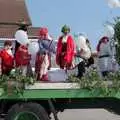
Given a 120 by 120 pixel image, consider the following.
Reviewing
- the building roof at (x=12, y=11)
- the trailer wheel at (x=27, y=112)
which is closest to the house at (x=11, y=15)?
the building roof at (x=12, y=11)

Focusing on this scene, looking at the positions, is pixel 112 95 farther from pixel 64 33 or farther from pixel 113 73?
pixel 64 33

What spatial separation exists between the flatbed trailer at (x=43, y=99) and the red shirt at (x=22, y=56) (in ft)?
3.26

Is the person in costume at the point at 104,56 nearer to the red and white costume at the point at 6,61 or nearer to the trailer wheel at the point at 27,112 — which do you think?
the trailer wheel at the point at 27,112

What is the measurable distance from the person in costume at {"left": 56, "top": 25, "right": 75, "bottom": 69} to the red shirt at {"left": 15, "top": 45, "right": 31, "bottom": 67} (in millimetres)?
710

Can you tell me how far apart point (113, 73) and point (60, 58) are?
52.6 inches

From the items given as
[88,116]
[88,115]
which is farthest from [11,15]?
[88,116]

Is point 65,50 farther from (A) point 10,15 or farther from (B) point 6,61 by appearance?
(A) point 10,15

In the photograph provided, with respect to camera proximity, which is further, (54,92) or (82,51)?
(82,51)

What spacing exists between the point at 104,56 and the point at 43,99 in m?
1.85

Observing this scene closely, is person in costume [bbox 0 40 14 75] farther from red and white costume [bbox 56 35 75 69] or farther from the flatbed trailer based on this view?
red and white costume [bbox 56 35 75 69]

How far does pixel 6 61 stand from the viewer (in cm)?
1202

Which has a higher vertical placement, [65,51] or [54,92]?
[65,51]

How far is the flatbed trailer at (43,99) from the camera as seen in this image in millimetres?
11125

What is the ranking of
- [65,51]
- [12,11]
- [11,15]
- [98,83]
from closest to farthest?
1. [98,83]
2. [65,51]
3. [11,15]
4. [12,11]
